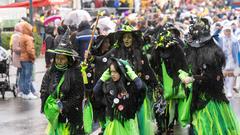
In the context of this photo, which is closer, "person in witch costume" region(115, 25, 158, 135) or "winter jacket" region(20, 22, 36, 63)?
"person in witch costume" region(115, 25, 158, 135)

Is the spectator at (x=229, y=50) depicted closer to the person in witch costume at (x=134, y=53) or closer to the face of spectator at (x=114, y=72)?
the person in witch costume at (x=134, y=53)

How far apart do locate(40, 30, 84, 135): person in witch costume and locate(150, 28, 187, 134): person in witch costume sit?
7.03ft

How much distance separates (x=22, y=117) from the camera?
1345 centimetres

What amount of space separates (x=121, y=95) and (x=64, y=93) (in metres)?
0.77

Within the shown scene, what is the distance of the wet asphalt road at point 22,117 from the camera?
1203 centimetres

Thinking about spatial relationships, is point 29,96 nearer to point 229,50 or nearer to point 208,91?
point 229,50

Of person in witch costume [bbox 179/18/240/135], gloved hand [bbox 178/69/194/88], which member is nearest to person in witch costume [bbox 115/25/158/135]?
gloved hand [bbox 178/69/194/88]

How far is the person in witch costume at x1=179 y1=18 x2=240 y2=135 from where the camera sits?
939 cm

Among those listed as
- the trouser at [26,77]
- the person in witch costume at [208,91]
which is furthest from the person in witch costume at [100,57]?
the trouser at [26,77]

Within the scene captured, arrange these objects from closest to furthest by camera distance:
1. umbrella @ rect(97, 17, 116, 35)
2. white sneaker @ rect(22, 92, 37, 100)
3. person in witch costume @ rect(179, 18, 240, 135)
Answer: person in witch costume @ rect(179, 18, 240, 135) < umbrella @ rect(97, 17, 116, 35) < white sneaker @ rect(22, 92, 37, 100)

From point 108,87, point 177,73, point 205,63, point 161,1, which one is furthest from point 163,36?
point 161,1

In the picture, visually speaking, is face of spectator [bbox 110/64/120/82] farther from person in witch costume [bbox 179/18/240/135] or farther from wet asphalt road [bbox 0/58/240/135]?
wet asphalt road [bbox 0/58/240/135]

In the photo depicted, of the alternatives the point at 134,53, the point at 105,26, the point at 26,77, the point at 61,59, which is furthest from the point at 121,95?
the point at 26,77

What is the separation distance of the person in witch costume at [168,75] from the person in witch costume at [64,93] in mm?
2144
